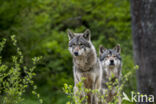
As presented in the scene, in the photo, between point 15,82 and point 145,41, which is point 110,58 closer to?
point 145,41

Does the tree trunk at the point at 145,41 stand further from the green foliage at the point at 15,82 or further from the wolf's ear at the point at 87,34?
the green foliage at the point at 15,82

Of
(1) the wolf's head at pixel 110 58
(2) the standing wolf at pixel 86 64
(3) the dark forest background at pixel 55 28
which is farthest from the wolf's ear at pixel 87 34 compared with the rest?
(3) the dark forest background at pixel 55 28

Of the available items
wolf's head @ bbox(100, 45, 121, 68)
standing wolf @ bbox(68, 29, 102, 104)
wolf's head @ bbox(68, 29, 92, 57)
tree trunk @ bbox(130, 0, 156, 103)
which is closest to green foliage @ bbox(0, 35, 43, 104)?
wolf's head @ bbox(68, 29, 92, 57)

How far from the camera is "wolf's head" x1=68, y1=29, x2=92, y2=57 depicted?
22.4ft

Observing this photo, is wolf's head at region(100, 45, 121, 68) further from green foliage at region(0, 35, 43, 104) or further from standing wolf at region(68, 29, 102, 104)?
green foliage at region(0, 35, 43, 104)

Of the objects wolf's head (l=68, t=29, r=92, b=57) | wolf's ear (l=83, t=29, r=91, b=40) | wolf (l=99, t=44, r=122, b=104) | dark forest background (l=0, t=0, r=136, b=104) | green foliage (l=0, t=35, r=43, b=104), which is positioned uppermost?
green foliage (l=0, t=35, r=43, b=104)

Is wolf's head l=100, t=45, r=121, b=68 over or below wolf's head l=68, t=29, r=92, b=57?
below

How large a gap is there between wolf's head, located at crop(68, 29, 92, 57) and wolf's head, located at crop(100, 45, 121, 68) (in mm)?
602

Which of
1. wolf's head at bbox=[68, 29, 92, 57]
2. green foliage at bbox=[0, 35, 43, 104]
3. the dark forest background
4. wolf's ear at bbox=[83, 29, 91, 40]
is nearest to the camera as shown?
green foliage at bbox=[0, 35, 43, 104]

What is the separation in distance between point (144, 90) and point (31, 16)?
411 inches

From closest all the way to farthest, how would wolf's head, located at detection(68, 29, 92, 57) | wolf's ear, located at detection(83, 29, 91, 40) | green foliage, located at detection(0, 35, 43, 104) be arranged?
1. green foliage, located at detection(0, 35, 43, 104)
2. wolf's head, located at detection(68, 29, 92, 57)
3. wolf's ear, located at detection(83, 29, 91, 40)

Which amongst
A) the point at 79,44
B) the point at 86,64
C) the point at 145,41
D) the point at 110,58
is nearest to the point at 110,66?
the point at 110,58

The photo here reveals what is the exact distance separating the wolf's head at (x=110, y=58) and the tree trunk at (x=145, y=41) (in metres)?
1.17

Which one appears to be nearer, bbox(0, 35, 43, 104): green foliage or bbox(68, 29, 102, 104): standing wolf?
bbox(0, 35, 43, 104): green foliage
